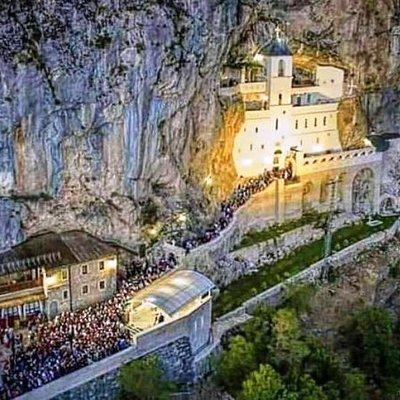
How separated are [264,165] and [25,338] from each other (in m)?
25.3

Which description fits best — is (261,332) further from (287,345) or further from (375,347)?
(375,347)

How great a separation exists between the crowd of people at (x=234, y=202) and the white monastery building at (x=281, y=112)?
1269 mm

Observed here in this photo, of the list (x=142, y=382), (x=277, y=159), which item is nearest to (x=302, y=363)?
(x=142, y=382)

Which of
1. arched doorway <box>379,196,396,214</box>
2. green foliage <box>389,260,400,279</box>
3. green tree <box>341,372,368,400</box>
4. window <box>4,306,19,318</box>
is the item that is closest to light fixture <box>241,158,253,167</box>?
green foliage <box>389,260,400,279</box>

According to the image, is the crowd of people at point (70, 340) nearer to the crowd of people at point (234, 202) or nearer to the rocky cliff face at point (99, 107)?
the crowd of people at point (234, 202)

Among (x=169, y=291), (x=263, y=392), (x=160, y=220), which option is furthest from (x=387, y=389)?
(x=160, y=220)

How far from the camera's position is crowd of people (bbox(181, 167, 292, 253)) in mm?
50344

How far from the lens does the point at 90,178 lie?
155 ft

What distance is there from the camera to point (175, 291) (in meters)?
42.8

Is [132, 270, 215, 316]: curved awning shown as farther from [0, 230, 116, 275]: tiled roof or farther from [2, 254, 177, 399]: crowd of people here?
[0, 230, 116, 275]: tiled roof

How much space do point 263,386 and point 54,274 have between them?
12.8 metres

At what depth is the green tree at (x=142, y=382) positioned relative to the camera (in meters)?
37.3

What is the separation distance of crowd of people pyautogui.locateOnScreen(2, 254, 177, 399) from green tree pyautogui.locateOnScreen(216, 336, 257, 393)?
5.25m

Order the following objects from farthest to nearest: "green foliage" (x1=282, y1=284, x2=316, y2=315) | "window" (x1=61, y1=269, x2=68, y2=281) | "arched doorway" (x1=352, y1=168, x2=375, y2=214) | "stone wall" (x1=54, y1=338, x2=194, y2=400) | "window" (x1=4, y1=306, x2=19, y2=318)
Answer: "arched doorway" (x1=352, y1=168, x2=375, y2=214), "green foliage" (x1=282, y1=284, x2=316, y2=315), "window" (x1=61, y1=269, x2=68, y2=281), "window" (x1=4, y1=306, x2=19, y2=318), "stone wall" (x1=54, y1=338, x2=194, y2=400)
